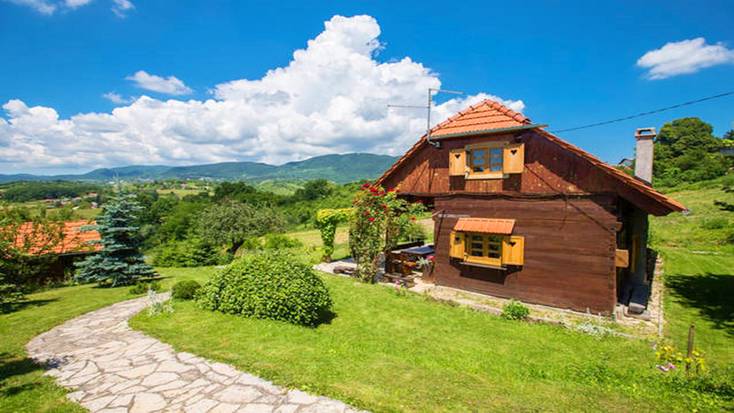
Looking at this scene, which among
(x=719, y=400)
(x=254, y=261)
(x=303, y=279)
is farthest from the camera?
(x=254, y=261)

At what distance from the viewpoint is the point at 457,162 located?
1156 centimetres

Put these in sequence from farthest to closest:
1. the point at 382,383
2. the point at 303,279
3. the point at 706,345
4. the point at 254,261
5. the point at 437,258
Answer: the point at 437,258 < the point at 254,261 < the point at 303,279 < the point at 706,345 < the point at 382,383

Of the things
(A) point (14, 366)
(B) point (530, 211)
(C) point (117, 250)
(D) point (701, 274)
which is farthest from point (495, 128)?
(C) point (117, 250)

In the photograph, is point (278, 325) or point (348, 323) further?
point (348, 323)

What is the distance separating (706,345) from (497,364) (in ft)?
17.7

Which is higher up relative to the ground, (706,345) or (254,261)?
(254,261)

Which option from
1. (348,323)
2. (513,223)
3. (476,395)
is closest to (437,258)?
(513,223)

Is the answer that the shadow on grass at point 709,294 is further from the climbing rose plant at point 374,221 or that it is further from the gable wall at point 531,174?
the climbing rose plant at point 374,221

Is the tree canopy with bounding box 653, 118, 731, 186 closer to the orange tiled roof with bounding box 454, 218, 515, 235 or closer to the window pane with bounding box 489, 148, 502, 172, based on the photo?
the window pane with bounding box 489, 148, 502, 172

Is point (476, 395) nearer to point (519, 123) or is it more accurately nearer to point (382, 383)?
point (382, 383)

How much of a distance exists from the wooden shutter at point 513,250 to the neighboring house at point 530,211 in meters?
0.03

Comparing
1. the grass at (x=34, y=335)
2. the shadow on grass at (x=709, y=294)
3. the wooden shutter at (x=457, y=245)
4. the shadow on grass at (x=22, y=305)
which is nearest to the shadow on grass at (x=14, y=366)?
the grass at (x=34, y=335)

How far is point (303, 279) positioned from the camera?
8086mm

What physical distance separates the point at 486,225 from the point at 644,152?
23.2 feet
